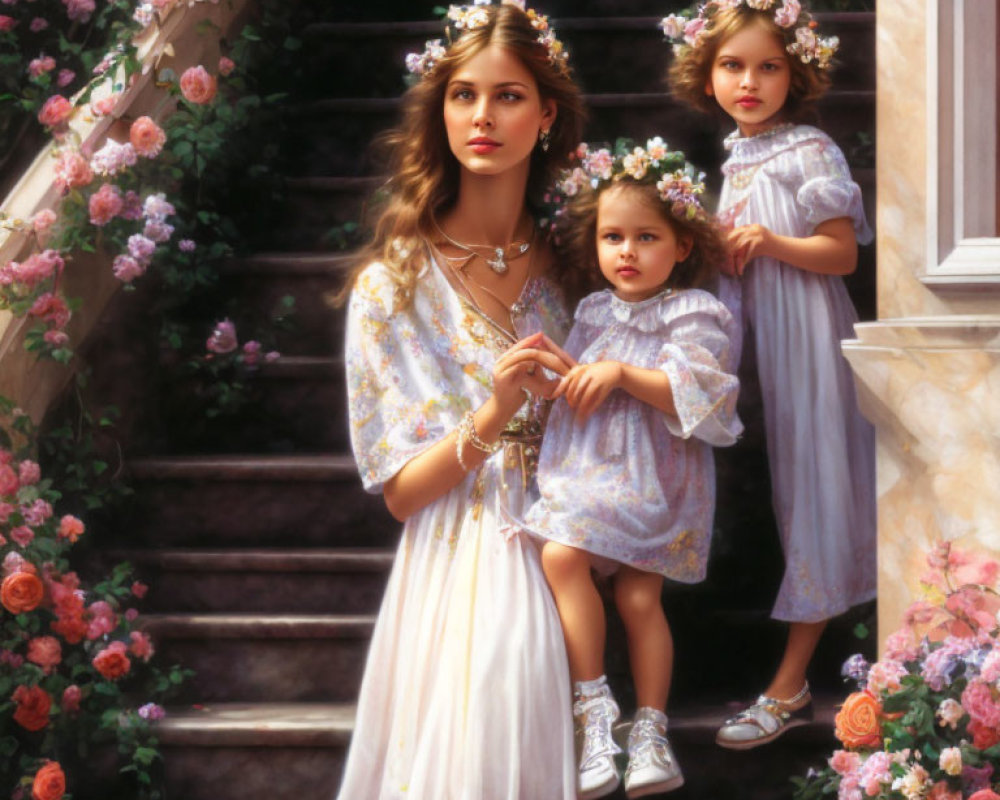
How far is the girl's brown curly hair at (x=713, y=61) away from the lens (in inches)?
137

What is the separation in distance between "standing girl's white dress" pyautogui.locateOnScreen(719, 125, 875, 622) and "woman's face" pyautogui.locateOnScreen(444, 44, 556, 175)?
51cm

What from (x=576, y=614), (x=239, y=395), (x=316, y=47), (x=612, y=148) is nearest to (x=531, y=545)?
(x=576, y=614)

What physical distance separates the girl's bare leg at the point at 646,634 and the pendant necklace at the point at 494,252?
2.36 feet

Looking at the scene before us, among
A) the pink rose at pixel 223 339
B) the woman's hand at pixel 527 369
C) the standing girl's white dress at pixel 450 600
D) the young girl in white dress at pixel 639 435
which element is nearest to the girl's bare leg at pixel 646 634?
the young girl in white dress at pixel 639 435

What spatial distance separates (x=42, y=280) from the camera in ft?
12.9

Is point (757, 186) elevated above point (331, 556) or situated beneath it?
elevated above

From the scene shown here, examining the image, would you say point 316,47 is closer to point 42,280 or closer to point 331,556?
point 42,280

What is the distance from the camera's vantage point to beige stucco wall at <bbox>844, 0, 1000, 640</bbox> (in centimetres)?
298

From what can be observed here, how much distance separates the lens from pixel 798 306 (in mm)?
3514

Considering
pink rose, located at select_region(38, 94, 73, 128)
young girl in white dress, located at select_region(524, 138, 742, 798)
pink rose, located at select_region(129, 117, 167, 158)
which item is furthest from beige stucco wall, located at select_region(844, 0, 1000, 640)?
pink rose, located at select_region(38, 94, 73, 128)

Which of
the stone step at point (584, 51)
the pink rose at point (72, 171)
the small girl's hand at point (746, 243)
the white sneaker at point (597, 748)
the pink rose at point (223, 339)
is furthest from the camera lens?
the stone step at point (584, 51)

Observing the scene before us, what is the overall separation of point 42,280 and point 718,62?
5.43 ft

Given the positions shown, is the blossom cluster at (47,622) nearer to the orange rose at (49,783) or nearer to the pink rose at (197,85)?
the orange rose at (49,783)

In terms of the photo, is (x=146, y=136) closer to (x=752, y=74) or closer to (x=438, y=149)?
(x=438, y=149)
